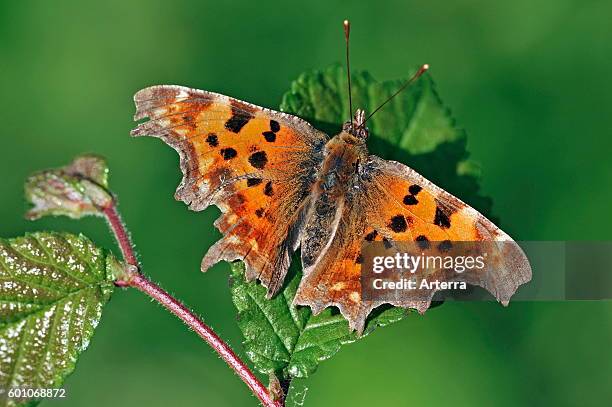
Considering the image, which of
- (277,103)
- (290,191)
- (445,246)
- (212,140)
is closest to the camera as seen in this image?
(445,246)

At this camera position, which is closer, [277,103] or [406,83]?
[406,83]

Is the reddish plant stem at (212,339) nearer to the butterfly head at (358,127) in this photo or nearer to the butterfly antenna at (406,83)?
the butterfly head at (358,127)

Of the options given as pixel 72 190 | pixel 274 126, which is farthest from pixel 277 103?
pixel 72 190

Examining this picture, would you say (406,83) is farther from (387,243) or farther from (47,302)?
(47,302)

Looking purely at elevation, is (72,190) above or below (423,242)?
above

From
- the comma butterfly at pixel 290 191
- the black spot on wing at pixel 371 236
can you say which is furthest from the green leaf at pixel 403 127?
the black spot on wing at pixel 371 236

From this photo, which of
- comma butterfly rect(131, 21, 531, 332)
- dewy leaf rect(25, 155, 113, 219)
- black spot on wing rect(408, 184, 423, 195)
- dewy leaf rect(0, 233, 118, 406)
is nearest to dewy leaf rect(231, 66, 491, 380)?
comma butterfly rect(131, 21, 531, 332)
